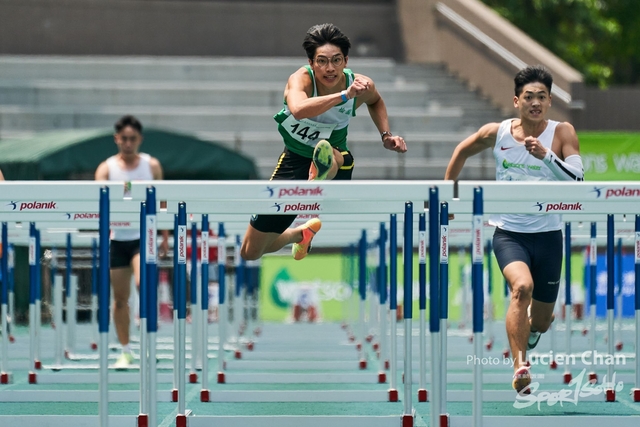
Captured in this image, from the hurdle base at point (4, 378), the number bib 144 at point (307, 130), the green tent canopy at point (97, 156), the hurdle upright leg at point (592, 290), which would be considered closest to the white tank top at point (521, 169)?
the number bib 144 at point (307, 130)

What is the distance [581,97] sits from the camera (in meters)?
18.4

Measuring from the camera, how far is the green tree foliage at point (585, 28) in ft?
83.7

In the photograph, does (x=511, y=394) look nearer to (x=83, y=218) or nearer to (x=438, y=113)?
(x=83, y=218)

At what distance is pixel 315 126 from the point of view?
623 cm

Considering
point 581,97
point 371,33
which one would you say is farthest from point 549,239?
point 371,33

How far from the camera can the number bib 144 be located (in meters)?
6.20

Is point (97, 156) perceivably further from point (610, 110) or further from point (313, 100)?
point (313, 100)

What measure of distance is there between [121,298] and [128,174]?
1.03m

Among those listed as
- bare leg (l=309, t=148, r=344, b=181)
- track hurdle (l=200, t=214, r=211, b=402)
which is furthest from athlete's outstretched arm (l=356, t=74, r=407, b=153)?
track hurdle (l=200, t=214, r=211, b=402)

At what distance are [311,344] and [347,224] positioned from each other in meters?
3.52

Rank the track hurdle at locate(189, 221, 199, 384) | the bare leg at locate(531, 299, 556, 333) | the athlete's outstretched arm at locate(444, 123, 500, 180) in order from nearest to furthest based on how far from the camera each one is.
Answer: the athlete's outstretched arm at locate(444, 123, 500, 180) < the bare leg at locate(531, 299, 556, 333) < the track hurdle at locate(189, 221, 199, 384)

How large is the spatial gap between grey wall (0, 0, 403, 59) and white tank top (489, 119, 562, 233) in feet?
53.8

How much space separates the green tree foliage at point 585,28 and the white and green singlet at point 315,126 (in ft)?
65.1

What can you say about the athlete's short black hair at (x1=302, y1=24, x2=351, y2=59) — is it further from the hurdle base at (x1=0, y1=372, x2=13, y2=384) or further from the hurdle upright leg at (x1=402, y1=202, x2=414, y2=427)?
the hurdle base at (x1=0, y1=372, x2=13, y2=384)
